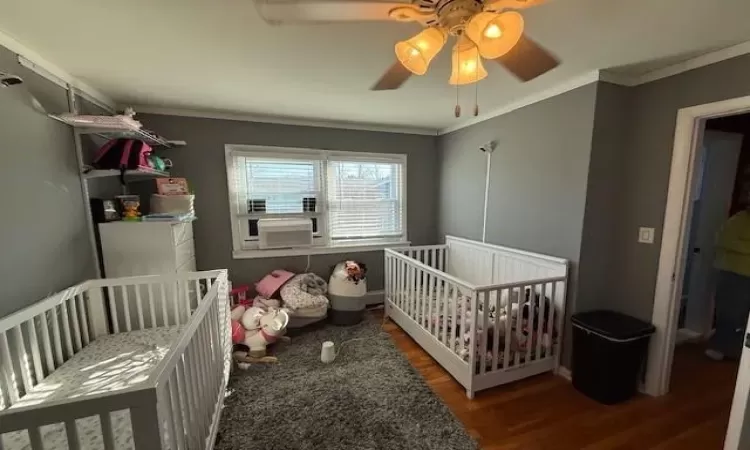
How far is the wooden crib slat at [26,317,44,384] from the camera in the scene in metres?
1.47

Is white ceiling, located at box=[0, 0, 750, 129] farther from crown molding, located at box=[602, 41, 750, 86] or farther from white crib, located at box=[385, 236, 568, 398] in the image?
white crib, located at box=[385, 236, 568, 398]

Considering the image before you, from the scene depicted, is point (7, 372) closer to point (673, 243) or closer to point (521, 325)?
point (521, 325)

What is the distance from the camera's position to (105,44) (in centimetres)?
155

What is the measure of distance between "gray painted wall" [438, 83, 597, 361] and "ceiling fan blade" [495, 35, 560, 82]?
1081 millimetres

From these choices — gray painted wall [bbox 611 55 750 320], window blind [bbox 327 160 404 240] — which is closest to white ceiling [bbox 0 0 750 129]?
gray painted wall [bbox 611 55 750 320]

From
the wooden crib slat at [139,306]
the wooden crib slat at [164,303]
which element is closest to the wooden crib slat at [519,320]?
the wooden crib slat at [164,303]

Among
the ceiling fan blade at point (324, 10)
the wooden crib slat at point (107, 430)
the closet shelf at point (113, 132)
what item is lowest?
the wooden crib slat at point (107, 430)

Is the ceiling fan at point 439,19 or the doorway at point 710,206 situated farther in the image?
the doorway at point 710,206

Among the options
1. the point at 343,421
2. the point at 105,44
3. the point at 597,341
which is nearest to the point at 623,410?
the point at 597,341

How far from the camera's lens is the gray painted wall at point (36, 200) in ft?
4.68

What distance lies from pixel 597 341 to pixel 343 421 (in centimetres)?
167

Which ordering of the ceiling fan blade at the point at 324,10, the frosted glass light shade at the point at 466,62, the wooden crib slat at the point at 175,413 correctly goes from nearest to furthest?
the ceiling fan blade at the point at 324,10 < the wooden crib slat at the point at 175,413 < the frosted glass light shade at the point at 466,62

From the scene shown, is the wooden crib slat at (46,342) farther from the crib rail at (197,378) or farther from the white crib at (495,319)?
the white crib at (495,319)

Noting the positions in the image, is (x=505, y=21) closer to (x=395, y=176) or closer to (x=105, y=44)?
(x=105, y=44)
